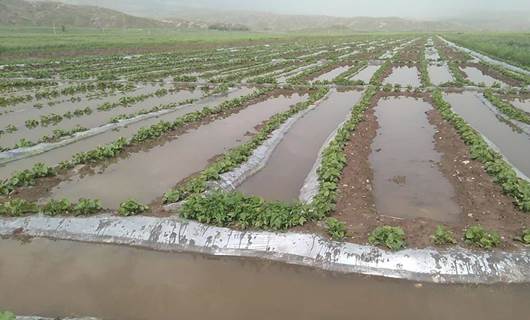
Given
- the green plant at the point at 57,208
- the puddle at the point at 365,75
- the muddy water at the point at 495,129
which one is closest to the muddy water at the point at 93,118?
the green plant at the point at 57,208

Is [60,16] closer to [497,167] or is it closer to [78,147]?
[78,147]

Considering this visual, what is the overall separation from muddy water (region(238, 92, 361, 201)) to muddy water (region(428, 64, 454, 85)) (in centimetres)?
983

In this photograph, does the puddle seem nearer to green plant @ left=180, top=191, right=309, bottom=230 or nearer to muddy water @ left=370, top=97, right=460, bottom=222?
muddy water @ left=370, top=97, right=460, bottom=222

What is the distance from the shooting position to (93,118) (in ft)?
53.1

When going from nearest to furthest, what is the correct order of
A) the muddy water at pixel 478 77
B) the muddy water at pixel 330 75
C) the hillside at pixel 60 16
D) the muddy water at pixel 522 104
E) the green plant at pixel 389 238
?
the green plant at pixel 389 238, the muddy water at pixel 522 104, the muddy water at pixel 478 77, the muddy water at pixel 330 75, the hillside at pixel 60 16

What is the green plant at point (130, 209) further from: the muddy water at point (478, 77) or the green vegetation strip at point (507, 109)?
the muddy water at point (478, 77)

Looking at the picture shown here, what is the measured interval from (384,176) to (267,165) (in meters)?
2.93

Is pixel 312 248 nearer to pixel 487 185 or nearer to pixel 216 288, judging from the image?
pixel 216 288

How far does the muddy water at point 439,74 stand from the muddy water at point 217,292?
66.8ft

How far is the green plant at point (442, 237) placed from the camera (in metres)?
6.86

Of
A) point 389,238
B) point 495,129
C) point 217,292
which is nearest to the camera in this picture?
point 217,292

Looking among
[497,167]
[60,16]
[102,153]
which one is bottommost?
[102,153]

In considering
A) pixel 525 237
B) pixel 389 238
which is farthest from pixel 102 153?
pixel 525 237

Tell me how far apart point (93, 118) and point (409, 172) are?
11631 mm
